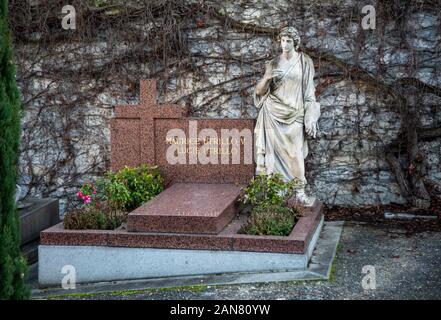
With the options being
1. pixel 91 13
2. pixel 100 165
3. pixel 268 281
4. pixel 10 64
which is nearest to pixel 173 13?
pixel 91 13

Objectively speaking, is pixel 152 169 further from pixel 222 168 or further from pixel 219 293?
pixel 219 293

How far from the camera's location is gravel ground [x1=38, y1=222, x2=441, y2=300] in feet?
16.5

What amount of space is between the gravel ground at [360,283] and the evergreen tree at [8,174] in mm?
1859

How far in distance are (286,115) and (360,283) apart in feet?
7.49

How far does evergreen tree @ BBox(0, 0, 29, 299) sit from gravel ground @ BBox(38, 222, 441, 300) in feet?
6.10

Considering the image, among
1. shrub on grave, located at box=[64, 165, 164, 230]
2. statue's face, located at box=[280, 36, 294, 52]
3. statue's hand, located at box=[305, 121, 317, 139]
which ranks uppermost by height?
statue's face, located at box=[280, 36, 294, 52]

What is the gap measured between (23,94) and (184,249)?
211 inches

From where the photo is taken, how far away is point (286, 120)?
6836mm

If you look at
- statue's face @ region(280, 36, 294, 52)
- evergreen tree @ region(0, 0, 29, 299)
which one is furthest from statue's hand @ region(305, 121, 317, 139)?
evergreen tree @ region(0, 0, 29, 299)

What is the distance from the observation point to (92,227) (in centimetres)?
622
